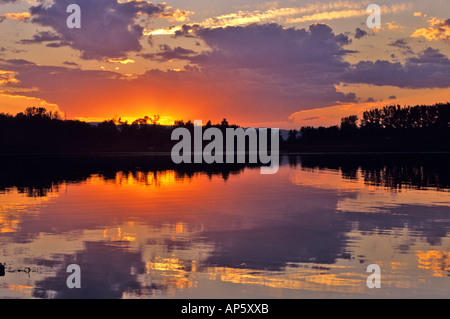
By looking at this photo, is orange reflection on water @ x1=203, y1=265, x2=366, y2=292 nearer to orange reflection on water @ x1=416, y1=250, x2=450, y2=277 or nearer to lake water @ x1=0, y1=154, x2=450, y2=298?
lake water @ x1=0, y1=154, x2=450, y2=298

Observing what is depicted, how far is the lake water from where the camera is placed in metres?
13.8

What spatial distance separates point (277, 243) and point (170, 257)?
4.33 m

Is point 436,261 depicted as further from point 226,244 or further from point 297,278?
point 226,244

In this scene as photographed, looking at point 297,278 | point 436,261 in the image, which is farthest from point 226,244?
point 436,261

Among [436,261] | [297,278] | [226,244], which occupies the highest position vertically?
[226,244]

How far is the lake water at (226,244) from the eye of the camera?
1378cm

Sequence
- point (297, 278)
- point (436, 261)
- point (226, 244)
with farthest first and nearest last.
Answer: point (226, 244) → point (436, 261) → point (297, 278)

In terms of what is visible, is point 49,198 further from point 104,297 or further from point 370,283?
point 370,283

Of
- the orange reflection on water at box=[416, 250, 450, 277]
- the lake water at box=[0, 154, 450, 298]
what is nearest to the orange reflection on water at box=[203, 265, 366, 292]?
the lake water at box=[0, 154, 450, 298]

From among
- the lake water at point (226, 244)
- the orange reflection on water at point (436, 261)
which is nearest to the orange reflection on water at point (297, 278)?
the lake water at point (226, 244)

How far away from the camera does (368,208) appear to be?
2864 cm

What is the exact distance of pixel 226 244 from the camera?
1905 centimetres

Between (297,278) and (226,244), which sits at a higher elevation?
(226,244)
